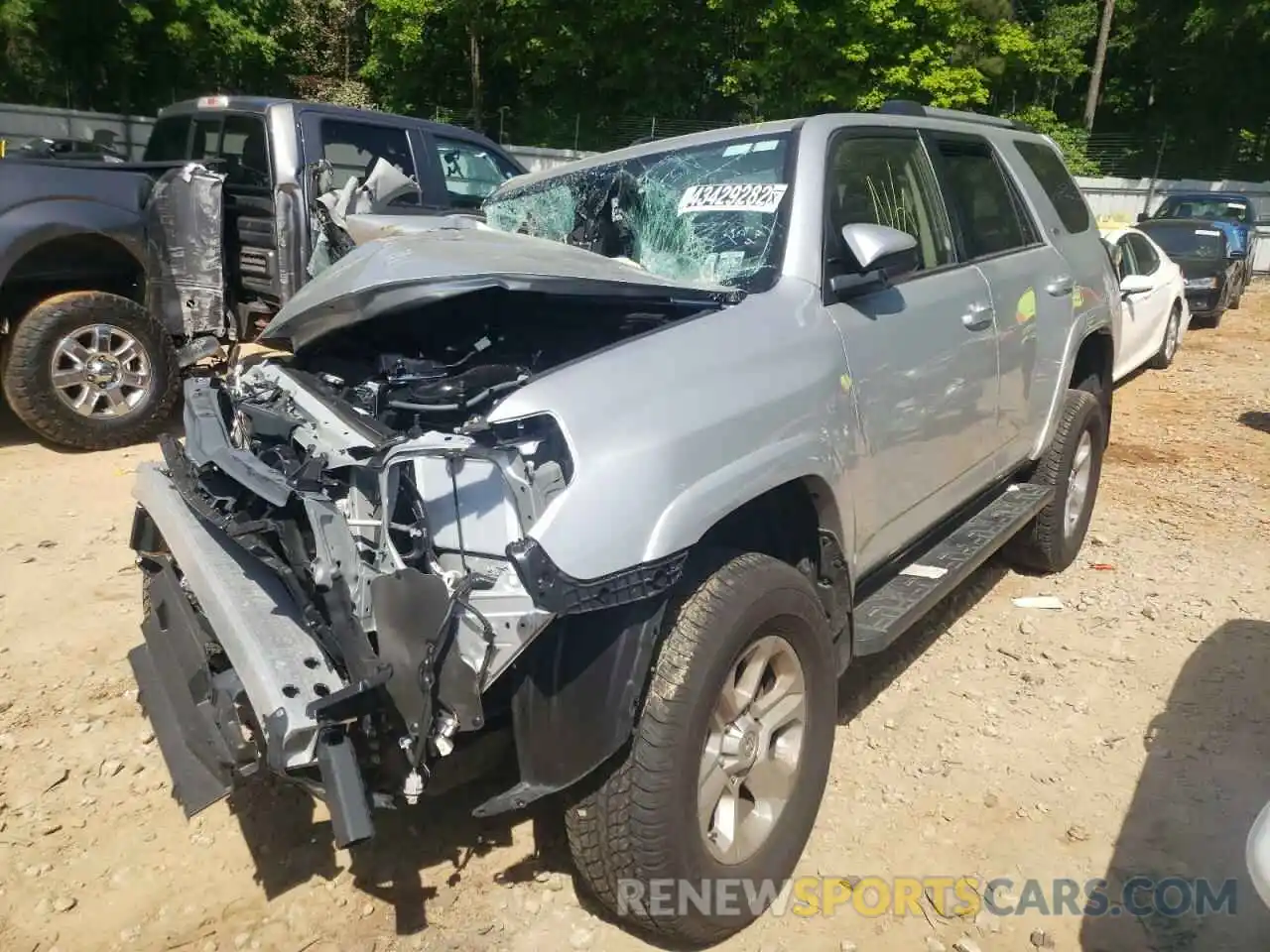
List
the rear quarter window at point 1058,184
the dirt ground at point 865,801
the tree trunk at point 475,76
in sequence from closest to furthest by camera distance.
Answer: the dirt ground at point 865,801 < the rear quarter window at point 1058,184 < the tree trunk at point 475,76

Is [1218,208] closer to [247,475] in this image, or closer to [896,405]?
[896,405]

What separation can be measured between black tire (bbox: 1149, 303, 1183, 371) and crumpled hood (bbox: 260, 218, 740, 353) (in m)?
8.65

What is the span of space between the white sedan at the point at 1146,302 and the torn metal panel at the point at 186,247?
675 cm

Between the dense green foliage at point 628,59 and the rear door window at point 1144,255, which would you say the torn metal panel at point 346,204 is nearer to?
the rear door window at point 1144,255

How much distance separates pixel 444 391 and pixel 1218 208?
1991 cm

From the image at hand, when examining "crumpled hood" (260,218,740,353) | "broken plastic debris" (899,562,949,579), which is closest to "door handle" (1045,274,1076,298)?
"broken plastic debris" (899,562,949,579)

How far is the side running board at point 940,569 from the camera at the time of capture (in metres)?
3.09

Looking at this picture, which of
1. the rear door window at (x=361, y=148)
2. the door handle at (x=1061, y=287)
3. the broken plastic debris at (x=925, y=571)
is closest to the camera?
the broken plastic debris at (x=925, y=571)

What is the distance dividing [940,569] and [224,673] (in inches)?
91.7

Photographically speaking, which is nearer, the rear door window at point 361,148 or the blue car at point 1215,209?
the rear door window at point 361,148

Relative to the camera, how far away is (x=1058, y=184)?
4910 mm

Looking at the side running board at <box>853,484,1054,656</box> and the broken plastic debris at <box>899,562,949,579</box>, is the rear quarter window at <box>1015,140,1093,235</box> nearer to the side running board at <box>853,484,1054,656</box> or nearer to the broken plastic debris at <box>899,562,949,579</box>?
the side running board at <box>853,484,1054,656</box>

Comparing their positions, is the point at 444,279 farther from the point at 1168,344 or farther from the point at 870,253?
the point at 1168,344

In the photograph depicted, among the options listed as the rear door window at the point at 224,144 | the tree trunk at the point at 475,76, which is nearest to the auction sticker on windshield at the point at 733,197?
the rear door window at the point at 224,144
